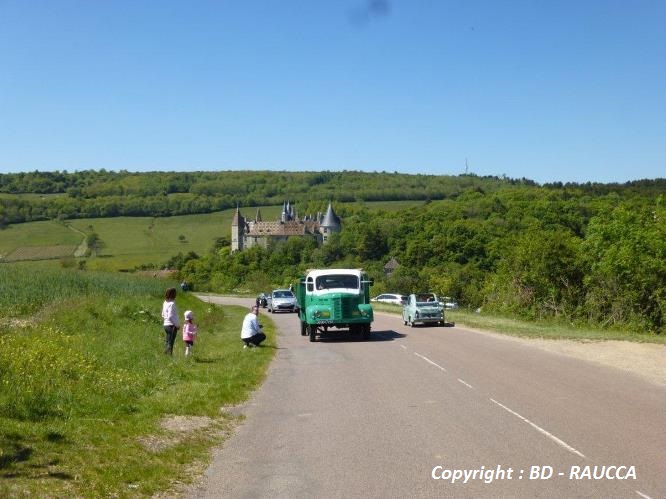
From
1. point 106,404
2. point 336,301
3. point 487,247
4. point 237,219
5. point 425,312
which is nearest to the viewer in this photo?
point 106,404

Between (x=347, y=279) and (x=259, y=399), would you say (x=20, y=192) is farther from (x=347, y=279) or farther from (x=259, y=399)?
(x=259, y=399)

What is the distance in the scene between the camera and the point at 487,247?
99.0 meters

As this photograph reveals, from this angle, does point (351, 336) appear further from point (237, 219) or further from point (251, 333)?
point (237, 219)

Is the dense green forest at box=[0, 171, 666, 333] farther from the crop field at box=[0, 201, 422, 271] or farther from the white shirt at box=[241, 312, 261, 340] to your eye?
the white shirt at box=[241, 312, 261, 340]

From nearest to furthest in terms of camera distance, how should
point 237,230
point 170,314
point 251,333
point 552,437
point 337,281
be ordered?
1. point 552,437
2. point 170,314
3. point 251,333
4. point 337,281
5. point 237,230

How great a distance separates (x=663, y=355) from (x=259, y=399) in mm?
13149

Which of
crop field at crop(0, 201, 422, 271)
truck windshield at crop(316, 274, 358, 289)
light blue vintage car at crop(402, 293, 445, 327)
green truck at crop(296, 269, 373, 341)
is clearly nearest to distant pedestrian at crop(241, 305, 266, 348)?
green truck at crop(296, 269, 373, 341)

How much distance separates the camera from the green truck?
92.8ft

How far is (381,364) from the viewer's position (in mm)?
19688

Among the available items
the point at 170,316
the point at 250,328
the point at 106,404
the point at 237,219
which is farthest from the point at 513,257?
the point at 237,219

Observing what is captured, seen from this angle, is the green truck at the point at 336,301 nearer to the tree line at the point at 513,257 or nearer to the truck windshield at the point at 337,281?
the truck windshield at the point at 337,281

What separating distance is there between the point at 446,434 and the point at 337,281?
64.6 feet

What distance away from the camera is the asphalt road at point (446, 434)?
303 inches

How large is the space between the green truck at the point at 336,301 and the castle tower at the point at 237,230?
141 metres
